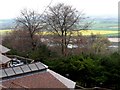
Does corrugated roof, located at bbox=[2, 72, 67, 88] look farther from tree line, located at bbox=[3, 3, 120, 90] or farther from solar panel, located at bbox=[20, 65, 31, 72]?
tree line, located at bbox=[3, 3, 120, 90]

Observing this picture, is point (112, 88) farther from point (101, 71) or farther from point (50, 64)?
point (50, 64)

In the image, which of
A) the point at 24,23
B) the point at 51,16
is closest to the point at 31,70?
the point at 51,16

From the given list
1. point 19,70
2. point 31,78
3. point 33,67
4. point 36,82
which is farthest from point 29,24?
point 36,82

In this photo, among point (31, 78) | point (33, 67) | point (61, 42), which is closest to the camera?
point (31, 78)

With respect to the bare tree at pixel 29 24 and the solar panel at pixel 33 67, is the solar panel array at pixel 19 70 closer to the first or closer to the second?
the solar panel at pixel 33 67

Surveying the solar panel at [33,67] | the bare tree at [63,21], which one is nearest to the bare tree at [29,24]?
the bare tree at [63,21]

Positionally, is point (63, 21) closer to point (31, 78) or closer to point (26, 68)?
point (26, 68)
